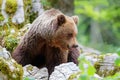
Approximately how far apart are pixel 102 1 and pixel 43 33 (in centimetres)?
1332

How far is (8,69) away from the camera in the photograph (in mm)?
5727

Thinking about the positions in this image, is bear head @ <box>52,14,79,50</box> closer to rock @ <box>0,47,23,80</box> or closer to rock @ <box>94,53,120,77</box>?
rock @ <box>94,53,120,77</box>

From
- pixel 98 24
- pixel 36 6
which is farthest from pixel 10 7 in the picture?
pixel 98 24

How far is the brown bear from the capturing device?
767 centimetres

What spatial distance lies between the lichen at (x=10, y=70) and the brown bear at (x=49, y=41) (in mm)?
1875

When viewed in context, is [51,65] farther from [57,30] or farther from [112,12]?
[112,12]

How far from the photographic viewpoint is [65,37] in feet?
25.2

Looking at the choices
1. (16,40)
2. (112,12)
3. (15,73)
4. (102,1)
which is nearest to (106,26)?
(112,12)

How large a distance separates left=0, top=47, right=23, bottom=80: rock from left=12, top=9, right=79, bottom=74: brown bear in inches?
73.6

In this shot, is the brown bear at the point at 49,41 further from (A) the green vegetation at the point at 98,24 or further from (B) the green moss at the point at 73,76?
(A) the green vegetation at the point at 98,24

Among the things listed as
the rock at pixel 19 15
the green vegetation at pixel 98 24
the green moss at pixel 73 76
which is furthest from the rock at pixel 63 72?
the green vegetation at pixel 98 24

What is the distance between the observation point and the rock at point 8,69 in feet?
18.5

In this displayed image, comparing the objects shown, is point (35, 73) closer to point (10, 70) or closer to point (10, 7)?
point (10, 70)

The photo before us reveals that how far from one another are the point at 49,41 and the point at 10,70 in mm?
2109
